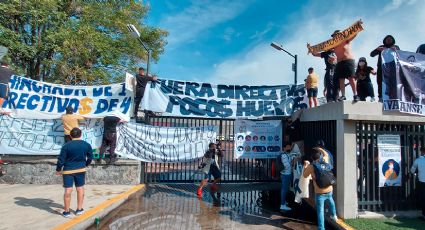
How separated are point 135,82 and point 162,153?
2.36 m

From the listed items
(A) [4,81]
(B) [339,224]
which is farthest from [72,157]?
(B) [339,224]

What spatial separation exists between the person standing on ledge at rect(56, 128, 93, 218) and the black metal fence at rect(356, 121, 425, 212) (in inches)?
239

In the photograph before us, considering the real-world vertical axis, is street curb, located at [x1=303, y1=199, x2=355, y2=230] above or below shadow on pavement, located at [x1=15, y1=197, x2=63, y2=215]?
below

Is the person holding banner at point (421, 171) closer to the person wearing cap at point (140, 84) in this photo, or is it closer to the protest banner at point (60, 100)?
the person wearing cap at point (140, 84)

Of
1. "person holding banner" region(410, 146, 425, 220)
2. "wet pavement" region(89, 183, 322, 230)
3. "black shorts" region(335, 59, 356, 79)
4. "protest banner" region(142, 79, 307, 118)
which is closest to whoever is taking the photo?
"wet pavement" region(89, 183, 322, 230)

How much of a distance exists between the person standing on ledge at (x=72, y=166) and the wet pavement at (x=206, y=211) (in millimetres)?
745

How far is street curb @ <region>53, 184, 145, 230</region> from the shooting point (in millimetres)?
5064

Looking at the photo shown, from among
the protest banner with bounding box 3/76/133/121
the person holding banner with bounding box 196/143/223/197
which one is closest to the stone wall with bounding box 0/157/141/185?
the protest banner with bounding box 3/76/133/121

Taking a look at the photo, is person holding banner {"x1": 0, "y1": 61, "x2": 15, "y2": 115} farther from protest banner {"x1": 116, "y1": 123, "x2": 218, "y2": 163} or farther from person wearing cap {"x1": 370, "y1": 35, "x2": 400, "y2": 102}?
person wearing cap {"x1": 370, "y1": 35, "x2": 400, "y2": 102}

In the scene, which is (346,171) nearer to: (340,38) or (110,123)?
(340,38)

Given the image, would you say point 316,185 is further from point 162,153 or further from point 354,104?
point 162,153

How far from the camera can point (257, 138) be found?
32.4ft

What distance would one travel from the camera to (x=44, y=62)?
49.5 feet

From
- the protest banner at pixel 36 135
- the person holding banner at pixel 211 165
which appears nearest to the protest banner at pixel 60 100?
the protest banner at pixel 36 135
